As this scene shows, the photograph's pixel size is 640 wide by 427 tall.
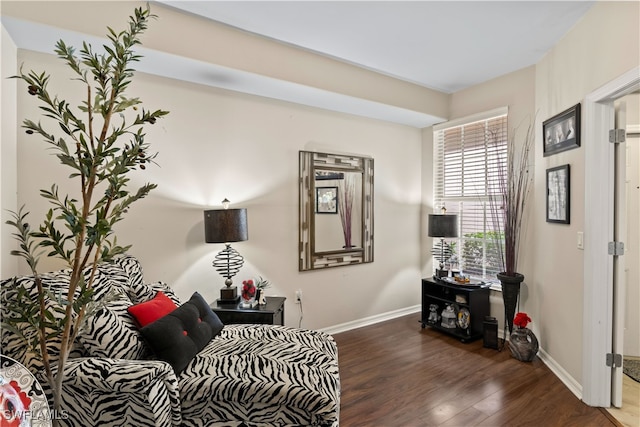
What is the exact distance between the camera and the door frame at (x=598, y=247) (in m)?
2.25

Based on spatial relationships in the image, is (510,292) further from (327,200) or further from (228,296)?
(228,296)

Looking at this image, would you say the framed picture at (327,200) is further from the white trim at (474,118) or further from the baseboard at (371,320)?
the white trim at (474,118)

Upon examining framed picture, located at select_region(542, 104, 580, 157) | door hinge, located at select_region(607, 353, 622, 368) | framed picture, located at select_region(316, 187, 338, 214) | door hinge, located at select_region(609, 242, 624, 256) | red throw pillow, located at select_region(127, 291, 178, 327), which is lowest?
door hinge, located at select_region(607, 353, 622, 368)

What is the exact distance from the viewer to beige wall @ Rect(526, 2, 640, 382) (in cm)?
205

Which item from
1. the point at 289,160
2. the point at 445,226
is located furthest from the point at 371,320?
the point at 289,160

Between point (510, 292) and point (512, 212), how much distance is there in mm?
762

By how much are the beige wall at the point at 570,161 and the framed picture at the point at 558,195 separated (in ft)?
0.15

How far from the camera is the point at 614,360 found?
2271 mm

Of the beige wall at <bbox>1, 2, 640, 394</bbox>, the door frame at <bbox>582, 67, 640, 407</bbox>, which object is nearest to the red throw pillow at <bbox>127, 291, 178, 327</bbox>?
the beige wall at <bbox>1, 2, 640, 394</bbox>

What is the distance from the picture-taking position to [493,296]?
11.7ft

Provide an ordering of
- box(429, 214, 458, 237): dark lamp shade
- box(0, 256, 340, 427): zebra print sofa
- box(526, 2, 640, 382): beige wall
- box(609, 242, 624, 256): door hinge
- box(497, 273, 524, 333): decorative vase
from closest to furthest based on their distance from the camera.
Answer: box(0, 256, 340, 427): zebra print sofa
box(526, 2, 640, 382): beige wall
box(609, 242, 624, 256): door hinge
box(497, 273, 524, 333): decorative vase
box(429, 214, 458, 237): dark lamp shade

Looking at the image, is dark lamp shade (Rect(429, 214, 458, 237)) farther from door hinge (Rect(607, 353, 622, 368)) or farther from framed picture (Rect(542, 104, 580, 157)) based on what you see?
door hinge (Rect(607, 353, 622, 368))

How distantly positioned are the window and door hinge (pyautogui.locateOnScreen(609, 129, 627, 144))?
116cm

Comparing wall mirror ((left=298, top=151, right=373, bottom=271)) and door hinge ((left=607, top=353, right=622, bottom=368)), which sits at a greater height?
wall mirror ((left=298, top=151, right=373, bottom=271))
